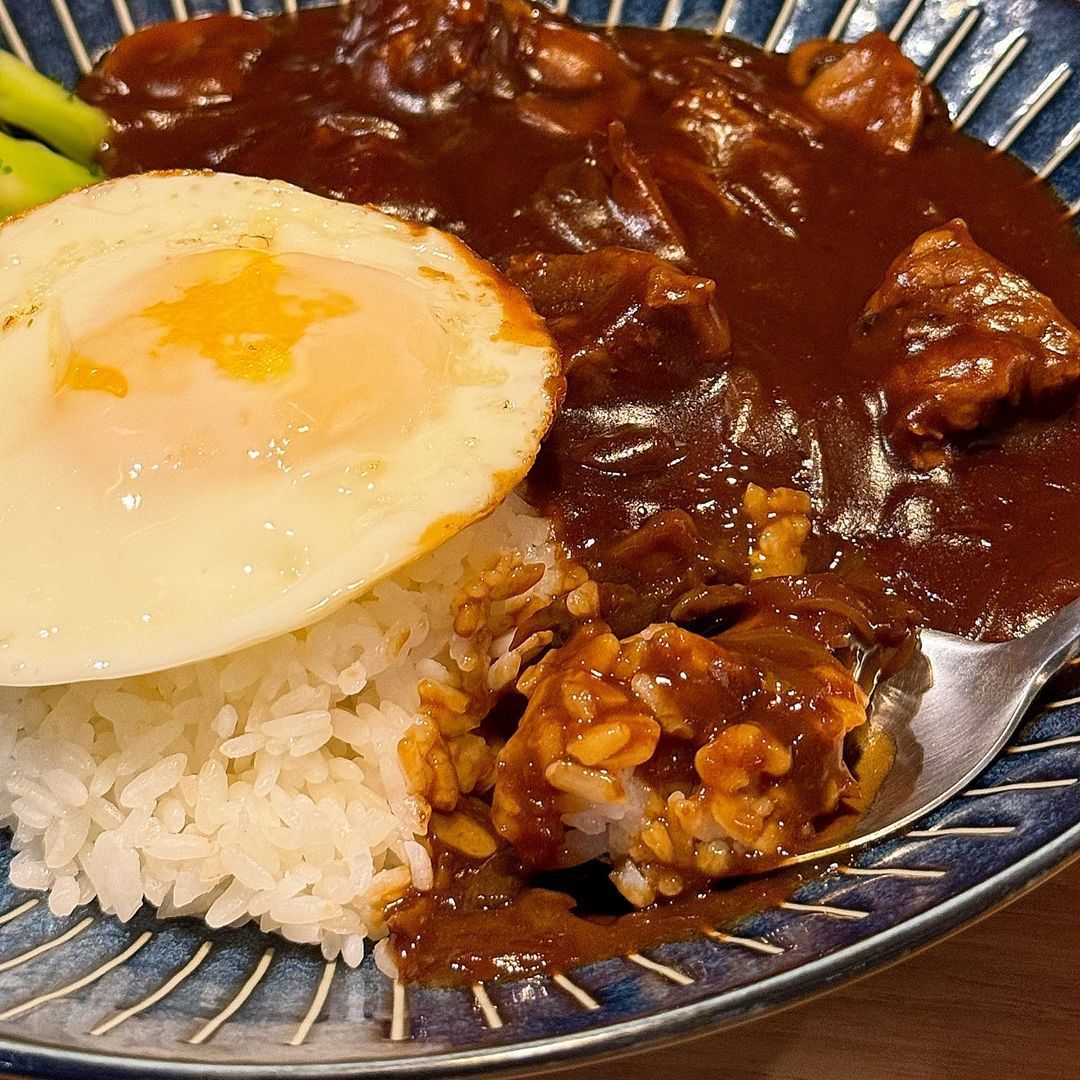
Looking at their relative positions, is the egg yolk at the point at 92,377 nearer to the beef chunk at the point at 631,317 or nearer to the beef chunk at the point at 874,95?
the beef chunk at the point at 631,317

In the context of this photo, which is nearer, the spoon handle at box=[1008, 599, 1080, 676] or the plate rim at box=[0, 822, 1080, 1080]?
the plate rim at box=[0, 822, 1080, 1080]

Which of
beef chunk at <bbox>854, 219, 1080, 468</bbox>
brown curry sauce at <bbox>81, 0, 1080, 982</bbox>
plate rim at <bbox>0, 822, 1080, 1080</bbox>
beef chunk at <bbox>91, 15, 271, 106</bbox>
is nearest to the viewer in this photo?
plate rim at <bbox>0, 822, 1080, 1080</bbox>

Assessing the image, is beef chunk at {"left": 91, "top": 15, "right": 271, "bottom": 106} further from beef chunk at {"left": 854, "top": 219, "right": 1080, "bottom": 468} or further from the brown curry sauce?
beef chunk at {"left": 854, "top": 219, "right": 1080, "bottom": 468}

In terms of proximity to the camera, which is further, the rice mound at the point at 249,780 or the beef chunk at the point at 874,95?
the beef chunk at the point at 874,95

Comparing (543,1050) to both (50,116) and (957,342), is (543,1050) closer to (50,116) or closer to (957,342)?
(957,342)

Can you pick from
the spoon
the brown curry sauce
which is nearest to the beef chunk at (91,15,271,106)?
the brown curry sauce

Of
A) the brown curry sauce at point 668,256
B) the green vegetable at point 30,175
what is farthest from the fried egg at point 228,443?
the green vegetable at point 30,175
